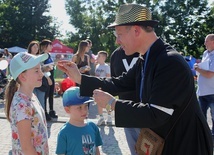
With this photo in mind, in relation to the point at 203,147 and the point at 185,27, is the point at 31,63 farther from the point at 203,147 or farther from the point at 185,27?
the point at 185,27

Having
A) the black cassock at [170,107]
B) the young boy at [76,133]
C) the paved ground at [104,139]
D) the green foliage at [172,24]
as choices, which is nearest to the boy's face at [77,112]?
the young boy at [76,133]

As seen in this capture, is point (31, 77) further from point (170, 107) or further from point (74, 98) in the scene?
point (170, 107)

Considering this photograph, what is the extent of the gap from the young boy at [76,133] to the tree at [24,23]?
42.2 m

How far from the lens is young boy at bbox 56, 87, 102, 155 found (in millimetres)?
3053

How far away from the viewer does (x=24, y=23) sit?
45.2 meters

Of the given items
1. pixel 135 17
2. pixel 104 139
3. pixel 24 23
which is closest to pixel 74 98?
pixel 135 17

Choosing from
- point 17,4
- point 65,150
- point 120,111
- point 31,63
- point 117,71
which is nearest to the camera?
point 120,111

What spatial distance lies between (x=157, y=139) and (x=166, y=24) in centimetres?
3868

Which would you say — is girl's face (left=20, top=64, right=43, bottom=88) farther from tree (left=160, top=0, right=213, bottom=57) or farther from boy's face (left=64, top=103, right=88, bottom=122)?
tree (left=160, top=0, right=213, bottom=57)

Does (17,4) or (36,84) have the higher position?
(17,4)

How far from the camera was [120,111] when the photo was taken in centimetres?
203

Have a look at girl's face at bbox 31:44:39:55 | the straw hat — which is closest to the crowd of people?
the straw hat

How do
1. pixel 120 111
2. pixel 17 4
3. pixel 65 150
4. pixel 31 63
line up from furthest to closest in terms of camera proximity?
1. pixel 17 4
2. pixel 65 150
3. pixel 31 63
4. pixel 120 111

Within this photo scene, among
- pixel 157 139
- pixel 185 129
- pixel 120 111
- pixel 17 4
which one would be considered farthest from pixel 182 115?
pixel 17 4
